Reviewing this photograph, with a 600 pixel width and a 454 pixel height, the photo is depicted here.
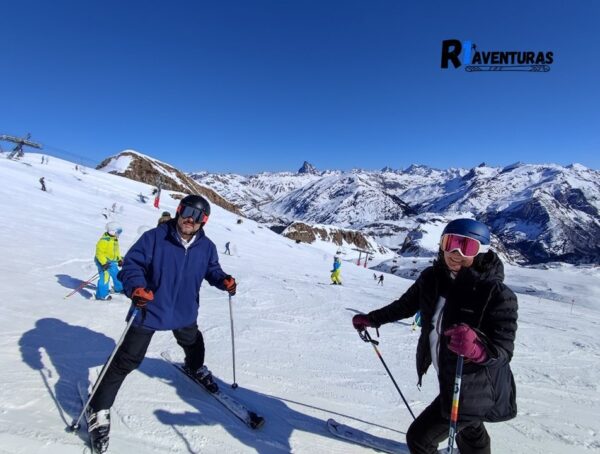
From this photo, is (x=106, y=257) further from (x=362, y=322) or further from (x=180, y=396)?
(x=362, y=322)

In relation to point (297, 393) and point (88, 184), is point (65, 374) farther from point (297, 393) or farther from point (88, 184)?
point (88, 184)

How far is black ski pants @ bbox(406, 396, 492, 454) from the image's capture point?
295cm

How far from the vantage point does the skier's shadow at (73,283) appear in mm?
8991

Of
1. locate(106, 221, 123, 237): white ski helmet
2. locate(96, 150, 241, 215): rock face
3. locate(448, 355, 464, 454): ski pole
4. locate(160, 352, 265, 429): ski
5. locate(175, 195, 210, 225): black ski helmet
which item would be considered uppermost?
locate(96, 150, 241, 215): rock face

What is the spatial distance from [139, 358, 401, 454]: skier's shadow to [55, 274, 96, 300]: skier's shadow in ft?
15.7

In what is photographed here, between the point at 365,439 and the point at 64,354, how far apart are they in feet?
14.0

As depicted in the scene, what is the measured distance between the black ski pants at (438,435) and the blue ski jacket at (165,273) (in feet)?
8.23

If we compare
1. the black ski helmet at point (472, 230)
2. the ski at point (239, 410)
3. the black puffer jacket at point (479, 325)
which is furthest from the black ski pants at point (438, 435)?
the ski at point (239, 410)

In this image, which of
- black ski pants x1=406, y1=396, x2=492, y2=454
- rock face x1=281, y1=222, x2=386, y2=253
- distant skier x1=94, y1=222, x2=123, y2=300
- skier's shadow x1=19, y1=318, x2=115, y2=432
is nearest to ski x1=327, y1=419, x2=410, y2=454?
black ski pants x1=406, y1=396, x2=492, y2=454

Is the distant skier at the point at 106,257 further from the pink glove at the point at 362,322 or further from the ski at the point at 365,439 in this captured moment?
the pink glove at the point at 362,322

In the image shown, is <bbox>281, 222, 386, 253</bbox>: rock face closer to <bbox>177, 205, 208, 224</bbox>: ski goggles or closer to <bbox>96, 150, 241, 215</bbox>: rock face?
<bbox>96, 150, 241, 215</bbox>: rock face

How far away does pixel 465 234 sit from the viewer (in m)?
2.93

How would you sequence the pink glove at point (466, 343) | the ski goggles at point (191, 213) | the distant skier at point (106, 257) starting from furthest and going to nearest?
the distant skier at point (106, 257), the ski goggles at point (191, 213), the pink glove at point (466, 343)

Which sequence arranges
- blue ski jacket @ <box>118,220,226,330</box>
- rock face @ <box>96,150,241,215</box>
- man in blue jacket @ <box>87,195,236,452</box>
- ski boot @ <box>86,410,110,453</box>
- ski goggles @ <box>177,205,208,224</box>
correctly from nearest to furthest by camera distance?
ski boot @ <box>86,410,110,453</box>, man in blue jacket @ <box>87,195,236,452</box>, blue ski jacket @ <box>118,220,226,330</box>, ski goggles @ <box>177,205,208,224</box>, rock face @ <box>96,150,241,215</box>
